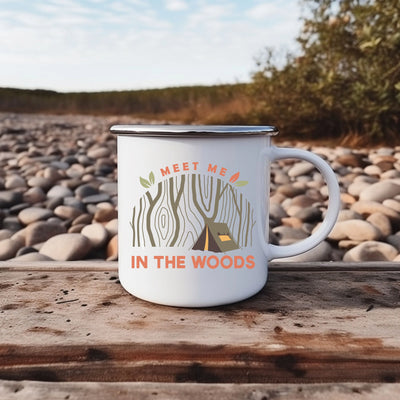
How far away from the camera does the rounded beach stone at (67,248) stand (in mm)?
1780

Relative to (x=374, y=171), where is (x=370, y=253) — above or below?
below

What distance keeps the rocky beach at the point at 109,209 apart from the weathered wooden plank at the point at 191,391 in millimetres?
981

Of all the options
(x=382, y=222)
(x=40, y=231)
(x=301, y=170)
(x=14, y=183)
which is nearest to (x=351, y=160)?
(x=301, y=170)

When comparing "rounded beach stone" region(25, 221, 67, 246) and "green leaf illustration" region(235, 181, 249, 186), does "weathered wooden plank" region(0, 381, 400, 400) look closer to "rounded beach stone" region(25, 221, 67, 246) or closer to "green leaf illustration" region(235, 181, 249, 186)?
"green leaf illustration" region(235, 181, 249, 186)

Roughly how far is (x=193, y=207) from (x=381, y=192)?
6.39 ft

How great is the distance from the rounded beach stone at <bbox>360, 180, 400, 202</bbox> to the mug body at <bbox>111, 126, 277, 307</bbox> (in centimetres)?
181

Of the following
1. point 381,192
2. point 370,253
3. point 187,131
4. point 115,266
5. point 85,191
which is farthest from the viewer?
point 85,191

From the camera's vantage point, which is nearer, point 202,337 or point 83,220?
point 202,337

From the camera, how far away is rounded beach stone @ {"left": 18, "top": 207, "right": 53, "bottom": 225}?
8.05 ft

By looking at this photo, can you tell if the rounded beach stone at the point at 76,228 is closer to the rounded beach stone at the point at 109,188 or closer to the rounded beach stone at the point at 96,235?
the rounded beach stone at the point at 96,235

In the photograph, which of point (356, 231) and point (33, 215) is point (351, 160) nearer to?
point (356, 231)

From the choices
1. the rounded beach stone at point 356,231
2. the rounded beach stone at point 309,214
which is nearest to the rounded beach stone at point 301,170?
the rounded beach stone at point 309,214

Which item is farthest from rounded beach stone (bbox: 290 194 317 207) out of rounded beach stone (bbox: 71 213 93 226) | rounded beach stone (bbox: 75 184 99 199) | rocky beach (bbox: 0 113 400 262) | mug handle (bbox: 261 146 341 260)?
mug handle (bbox: 261 146 341 260)

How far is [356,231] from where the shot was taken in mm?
1960
